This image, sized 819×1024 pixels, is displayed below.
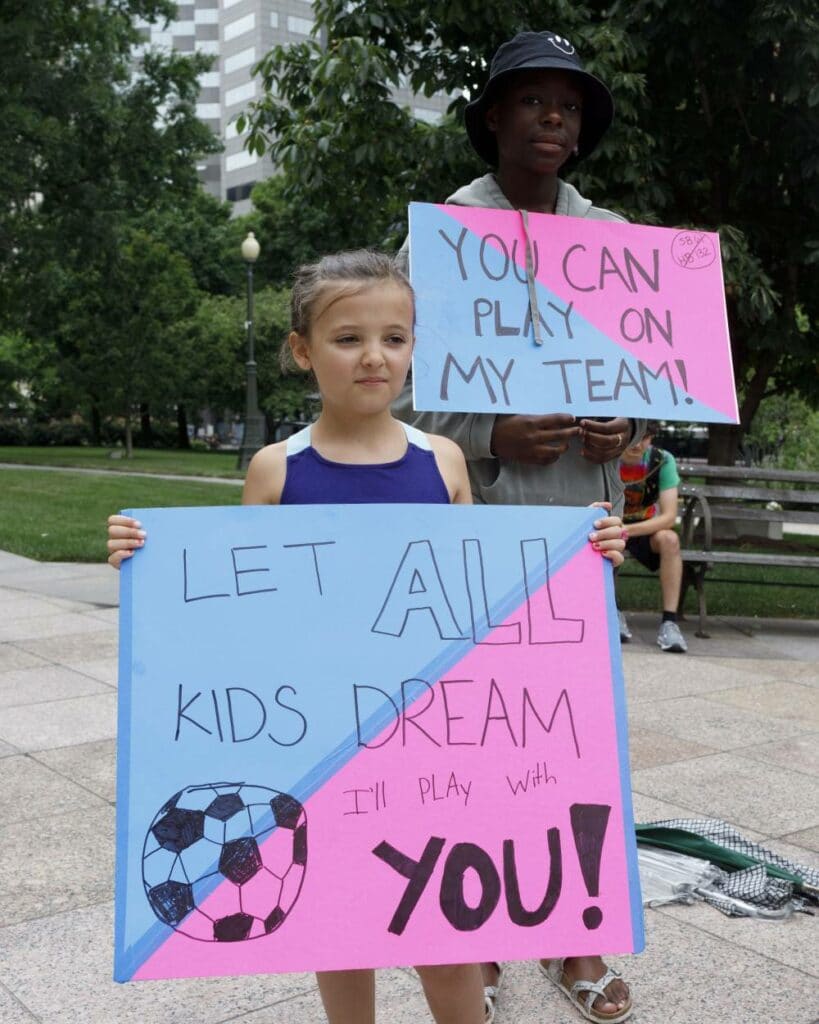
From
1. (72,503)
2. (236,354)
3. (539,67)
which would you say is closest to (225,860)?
(539,67)

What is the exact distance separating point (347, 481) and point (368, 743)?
1.65 feet

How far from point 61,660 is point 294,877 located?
4.59 metres

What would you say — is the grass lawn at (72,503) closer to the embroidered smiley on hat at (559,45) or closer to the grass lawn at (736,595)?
the grass lawn at (736,595)

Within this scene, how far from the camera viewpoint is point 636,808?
389 centimetres

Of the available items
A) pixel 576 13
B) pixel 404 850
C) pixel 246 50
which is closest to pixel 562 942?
pixel 404 850

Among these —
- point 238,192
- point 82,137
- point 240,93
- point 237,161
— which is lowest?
point 82,137

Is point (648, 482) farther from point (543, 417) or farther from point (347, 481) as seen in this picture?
point (347, 481)

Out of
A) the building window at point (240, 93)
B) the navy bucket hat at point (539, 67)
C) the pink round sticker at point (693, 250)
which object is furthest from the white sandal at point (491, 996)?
the building window at point (240, 93)

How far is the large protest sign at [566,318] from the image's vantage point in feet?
8.30

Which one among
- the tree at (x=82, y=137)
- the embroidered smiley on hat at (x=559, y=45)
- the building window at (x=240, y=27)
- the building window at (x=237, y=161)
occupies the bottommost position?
the embroidered smiley on hat at (x=559, y=45)

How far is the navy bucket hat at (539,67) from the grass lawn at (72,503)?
315 inches

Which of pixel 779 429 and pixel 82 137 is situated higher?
pixel 82 137

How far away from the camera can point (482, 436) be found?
2.65 metres

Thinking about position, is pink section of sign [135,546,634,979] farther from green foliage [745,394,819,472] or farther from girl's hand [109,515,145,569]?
green foliage [745,394,819,472]
